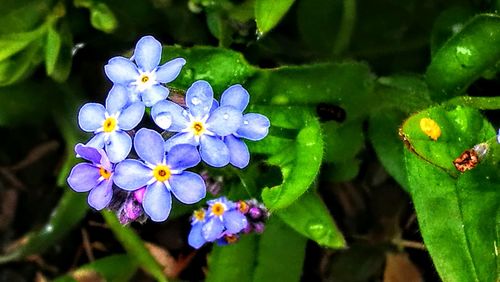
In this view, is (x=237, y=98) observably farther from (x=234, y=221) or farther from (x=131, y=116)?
(x=234, y=221)

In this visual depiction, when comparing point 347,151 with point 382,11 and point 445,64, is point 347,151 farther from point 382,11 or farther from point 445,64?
point 382,11

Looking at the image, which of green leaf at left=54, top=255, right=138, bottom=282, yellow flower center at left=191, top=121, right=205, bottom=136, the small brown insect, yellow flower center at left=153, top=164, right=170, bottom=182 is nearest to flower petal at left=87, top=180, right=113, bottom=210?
yellow flower center at left=153, top=164, right=170, bottom=182

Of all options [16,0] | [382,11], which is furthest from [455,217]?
[16,0]

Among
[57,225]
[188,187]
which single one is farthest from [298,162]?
[57,225]

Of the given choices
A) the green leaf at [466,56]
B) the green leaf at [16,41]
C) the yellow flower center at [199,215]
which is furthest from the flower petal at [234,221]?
the green leaf at [16,41]

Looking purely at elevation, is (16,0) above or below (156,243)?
above

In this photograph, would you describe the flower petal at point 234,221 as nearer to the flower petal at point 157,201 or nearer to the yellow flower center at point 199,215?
the yellow flower center at point 199,215
